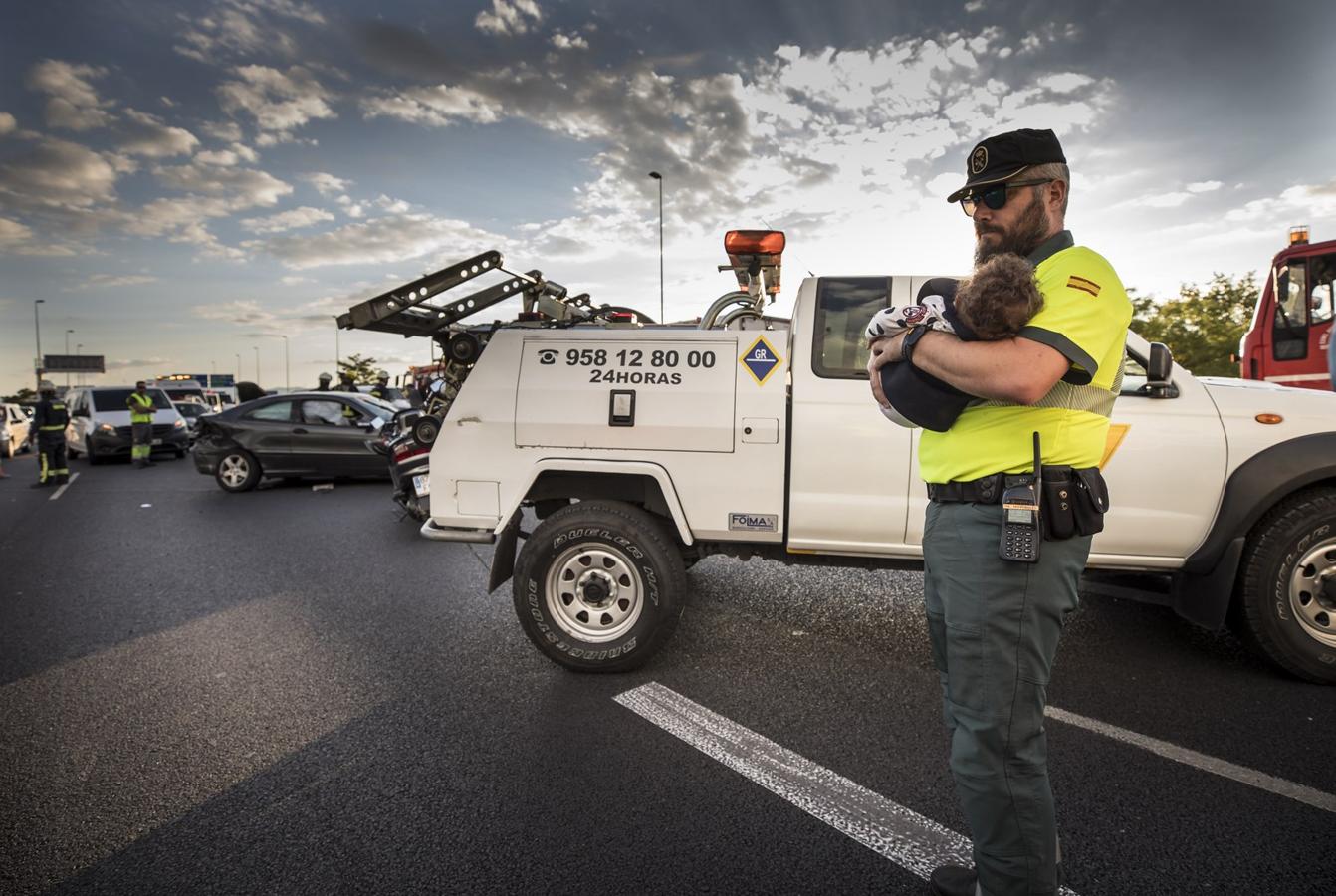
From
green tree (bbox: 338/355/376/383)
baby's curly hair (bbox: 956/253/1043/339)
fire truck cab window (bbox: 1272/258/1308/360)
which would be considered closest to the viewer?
baby's curly hair (bbox: 956/253/1043/339)

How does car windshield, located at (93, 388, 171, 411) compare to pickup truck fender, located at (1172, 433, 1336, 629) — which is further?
car windshield, located at (93, 388, 171, 411)

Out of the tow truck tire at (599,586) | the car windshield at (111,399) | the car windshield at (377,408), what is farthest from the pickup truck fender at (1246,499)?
the car windshield at (111,399)

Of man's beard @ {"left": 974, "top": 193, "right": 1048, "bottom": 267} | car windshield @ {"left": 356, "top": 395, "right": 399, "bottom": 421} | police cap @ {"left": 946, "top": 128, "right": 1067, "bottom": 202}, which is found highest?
police cap @ {"left": 946, "top": 128, "right": 1067, "bottom": 202}

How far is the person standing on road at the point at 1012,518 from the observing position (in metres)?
1.77

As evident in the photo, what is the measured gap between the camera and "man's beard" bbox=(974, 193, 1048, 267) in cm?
185

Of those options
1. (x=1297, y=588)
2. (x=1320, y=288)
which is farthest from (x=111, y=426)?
(x=1320, y=288)

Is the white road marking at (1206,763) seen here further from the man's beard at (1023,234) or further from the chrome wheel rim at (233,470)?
the chrome wheel rim at (233,470)

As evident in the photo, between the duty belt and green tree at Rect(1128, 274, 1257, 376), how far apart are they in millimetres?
28160

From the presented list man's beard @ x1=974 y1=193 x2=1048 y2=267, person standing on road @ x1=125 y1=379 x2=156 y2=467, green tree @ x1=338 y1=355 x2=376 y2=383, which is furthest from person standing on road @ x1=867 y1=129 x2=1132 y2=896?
green tree @ x1=338 y1=355 x2=376 y2=383

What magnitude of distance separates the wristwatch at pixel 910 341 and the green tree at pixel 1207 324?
28.3m

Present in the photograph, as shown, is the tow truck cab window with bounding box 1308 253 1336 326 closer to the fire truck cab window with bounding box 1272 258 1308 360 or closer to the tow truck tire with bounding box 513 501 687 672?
the fire truck cab window with bounding box 1272 258 1308 360

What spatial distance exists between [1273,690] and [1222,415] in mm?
1337

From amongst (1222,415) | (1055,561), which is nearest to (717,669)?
(1055,561)

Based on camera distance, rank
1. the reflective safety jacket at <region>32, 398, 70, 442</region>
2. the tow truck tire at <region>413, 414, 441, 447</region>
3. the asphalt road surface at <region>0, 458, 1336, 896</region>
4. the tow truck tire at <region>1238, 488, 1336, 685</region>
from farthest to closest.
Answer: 1. the reflective safety jacket at <region>32, 398, 70, 442</region>
2. the tow truck tire at <region>413, 414, 441, 447</region>
3. the tow truck tire at <region>1238, 488, 1336, 685</region>
4. the asphalt road surface at <region>0, 458, 1336, 896</region>
